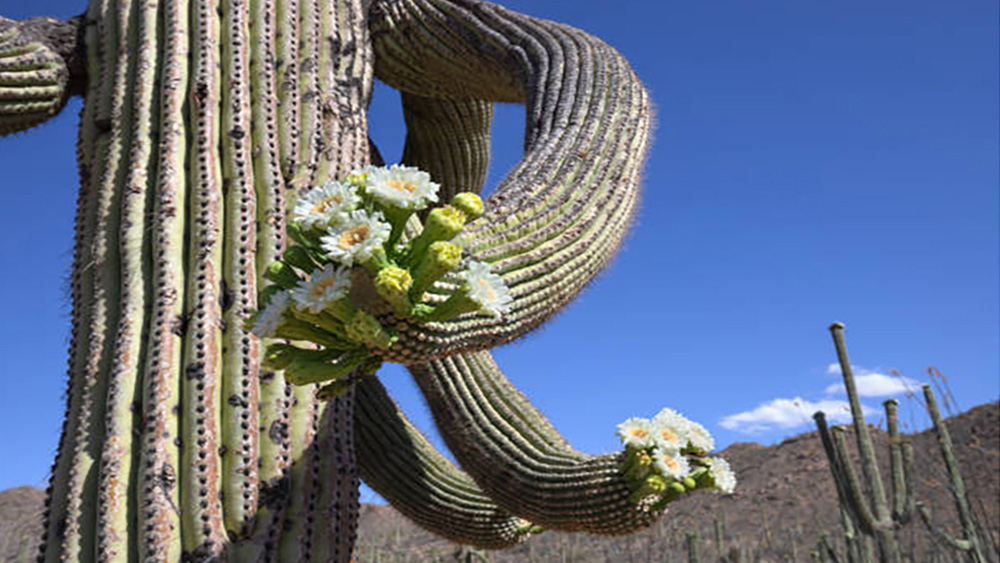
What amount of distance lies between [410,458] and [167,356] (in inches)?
59.4

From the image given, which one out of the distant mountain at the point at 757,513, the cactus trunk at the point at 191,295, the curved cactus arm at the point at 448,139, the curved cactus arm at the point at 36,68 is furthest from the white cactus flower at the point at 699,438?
the distant mountain at the point at 757,513

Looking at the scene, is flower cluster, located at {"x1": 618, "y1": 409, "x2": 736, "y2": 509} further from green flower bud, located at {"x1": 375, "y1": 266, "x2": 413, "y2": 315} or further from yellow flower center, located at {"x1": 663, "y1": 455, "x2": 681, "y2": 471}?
green flower bud, located at {"x1": 375, "y1": 266, "x2": 413, "y2": 315}

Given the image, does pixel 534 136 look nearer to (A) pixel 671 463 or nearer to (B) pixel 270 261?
(B) pixel 270 261

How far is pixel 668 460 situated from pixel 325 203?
5.41 feet

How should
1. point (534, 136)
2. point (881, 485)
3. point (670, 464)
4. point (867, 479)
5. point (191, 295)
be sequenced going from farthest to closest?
point (867, 479), point (881, 485), point (534, 136), point (670, 464), point (191, 295)

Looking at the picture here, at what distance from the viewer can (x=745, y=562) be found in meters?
15.4

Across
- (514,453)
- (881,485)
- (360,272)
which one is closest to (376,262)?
(360,272)

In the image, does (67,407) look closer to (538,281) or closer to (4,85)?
(4,85)

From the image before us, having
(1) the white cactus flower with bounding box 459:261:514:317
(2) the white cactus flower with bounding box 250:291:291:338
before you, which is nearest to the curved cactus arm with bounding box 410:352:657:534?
(1) the white cactus flower with bounding box 459:261:514:317

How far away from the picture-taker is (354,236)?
5.71 ft

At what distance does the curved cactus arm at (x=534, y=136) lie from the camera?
2.30m

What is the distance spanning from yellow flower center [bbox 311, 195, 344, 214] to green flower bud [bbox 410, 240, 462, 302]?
0.20 meters

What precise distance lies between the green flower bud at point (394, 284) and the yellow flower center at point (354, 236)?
3.0 inches

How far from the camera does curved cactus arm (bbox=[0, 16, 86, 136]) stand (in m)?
3.04
